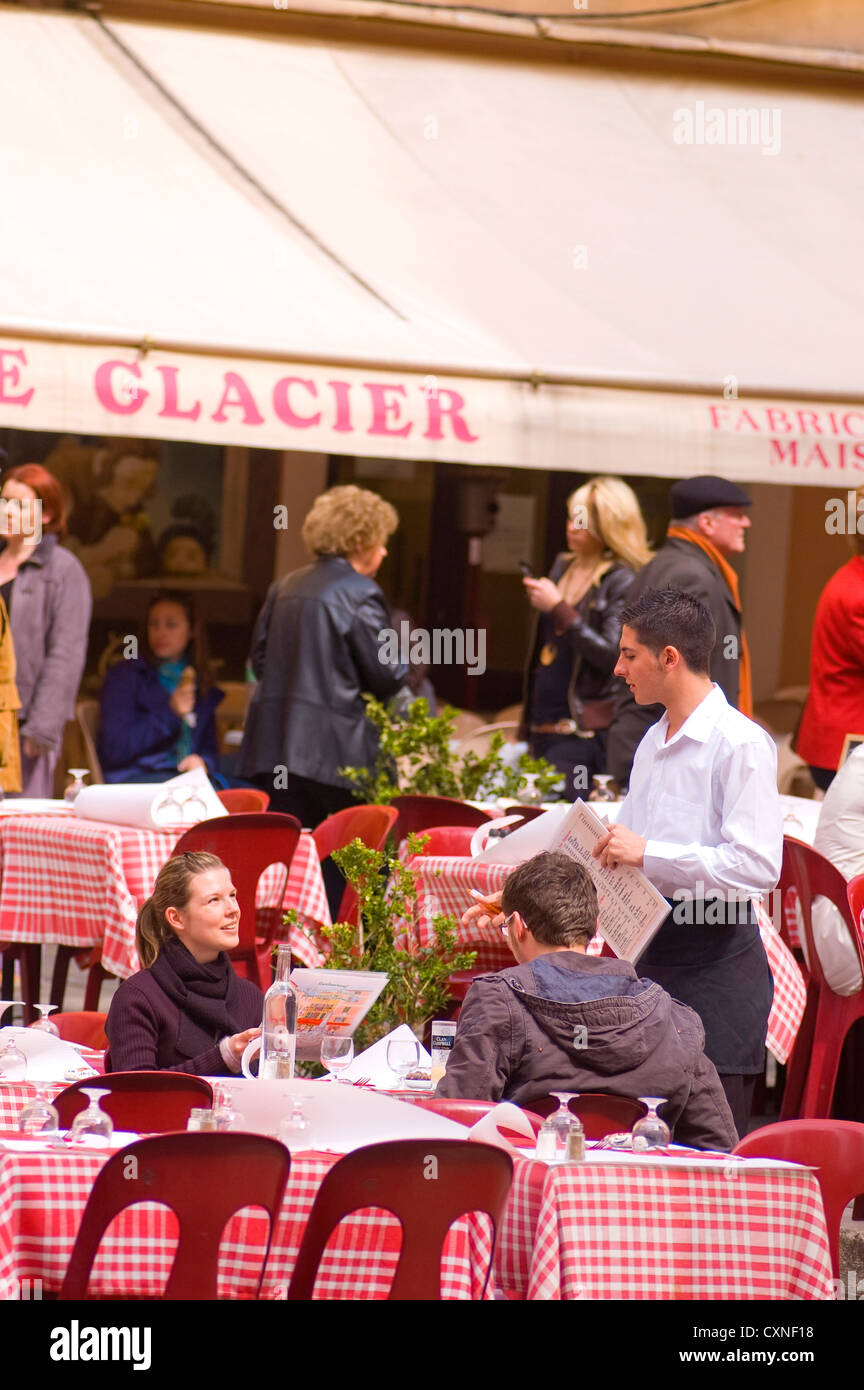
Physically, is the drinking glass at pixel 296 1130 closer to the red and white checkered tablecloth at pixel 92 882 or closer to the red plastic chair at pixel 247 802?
the red and white checkered tablecloth at pixel 92 882

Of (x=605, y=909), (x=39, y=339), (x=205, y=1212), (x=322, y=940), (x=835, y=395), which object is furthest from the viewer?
(x=835, y=395)

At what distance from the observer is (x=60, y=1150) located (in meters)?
3.22

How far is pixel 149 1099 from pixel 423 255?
7.63 metres

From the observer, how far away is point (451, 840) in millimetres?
7258

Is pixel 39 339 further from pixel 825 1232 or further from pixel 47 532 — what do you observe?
pixel 825 1232

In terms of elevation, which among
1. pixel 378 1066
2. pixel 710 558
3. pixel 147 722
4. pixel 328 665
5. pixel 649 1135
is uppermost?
pixel 710 558

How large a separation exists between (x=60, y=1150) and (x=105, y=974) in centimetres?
435

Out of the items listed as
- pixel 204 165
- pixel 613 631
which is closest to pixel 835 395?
pixel 613 631

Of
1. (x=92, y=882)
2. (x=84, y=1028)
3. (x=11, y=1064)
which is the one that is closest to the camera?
(x=11, y=1064)

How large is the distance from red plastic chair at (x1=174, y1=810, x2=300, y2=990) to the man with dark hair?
302 cm

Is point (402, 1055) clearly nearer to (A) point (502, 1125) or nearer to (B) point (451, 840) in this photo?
(A) point (502, 1125)

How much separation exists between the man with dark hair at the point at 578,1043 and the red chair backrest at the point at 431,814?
11.9 feet

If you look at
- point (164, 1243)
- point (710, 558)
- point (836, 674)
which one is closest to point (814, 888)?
point (710, 558)

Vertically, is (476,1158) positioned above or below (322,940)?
above
